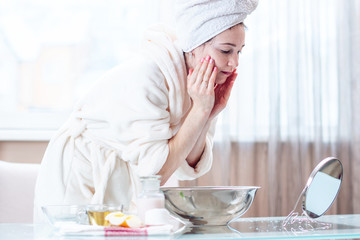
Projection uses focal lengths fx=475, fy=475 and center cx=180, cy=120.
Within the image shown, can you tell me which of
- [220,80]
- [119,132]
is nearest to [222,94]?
[220,80]

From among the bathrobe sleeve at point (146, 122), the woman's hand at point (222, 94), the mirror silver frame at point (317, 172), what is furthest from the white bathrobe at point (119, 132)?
the mirror silver frame at point (317, 172)

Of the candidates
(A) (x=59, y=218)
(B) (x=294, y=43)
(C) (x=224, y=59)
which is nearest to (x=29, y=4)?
(B) (x=294, y=43)

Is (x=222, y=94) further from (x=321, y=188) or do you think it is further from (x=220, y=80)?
(x=321, y=188)

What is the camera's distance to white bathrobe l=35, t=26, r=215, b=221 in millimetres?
1435

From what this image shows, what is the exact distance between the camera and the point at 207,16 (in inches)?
58.2

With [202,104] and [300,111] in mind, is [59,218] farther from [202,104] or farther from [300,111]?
[300,111]

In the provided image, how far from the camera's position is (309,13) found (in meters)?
2.93

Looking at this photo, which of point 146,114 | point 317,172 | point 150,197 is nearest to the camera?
point 150,197

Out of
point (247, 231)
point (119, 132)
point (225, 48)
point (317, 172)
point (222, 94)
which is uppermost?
point (225, 48)

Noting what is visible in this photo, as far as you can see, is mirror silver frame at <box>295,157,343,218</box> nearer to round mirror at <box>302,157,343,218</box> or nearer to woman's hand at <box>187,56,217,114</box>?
round mirror at <box>302,157,343,218</box>

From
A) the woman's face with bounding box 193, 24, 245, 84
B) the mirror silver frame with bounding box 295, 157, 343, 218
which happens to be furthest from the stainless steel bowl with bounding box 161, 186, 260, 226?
the woman's face with bounding box 193, 24, 245, 84

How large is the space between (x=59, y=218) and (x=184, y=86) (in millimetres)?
708

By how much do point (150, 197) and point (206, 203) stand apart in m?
0.15

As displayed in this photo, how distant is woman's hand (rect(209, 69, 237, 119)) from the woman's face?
5.3 inches
